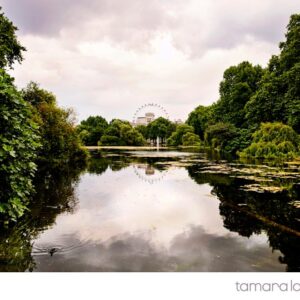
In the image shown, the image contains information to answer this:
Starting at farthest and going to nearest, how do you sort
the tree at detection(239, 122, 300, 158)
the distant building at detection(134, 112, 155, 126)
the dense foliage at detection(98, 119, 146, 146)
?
the distant building at detection(134, 112, 155, 126)
the dense foliage at detection(98, 119, 146, 146)
the tree at detection(239, 122, 300, 158)

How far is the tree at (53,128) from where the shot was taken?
1566cm

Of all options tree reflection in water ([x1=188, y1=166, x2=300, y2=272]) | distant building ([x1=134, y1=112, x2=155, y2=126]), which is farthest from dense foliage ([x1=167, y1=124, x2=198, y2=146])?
tree reflection in water ([x1=188, y1=166, x2=300, y2=272])

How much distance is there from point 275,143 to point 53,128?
12.9 metres

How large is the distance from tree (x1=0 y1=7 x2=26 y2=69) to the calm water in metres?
4.59

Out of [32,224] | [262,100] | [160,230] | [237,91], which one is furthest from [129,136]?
[160,230]

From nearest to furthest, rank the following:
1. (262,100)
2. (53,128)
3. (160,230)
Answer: (160,230) → (53,128) → (262,100)

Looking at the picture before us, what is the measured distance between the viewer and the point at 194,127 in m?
57.1

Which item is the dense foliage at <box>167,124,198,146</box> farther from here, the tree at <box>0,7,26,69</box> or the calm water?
the calm water

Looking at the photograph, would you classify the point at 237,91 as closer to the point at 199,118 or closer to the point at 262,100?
the point at 262,100

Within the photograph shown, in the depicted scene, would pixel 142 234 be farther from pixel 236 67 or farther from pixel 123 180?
pixel 236 67

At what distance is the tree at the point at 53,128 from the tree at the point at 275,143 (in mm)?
10994

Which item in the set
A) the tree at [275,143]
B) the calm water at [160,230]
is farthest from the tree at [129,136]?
the calm water at [160,230]

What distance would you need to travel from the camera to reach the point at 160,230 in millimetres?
5344

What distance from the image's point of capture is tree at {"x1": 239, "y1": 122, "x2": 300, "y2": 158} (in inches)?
733
